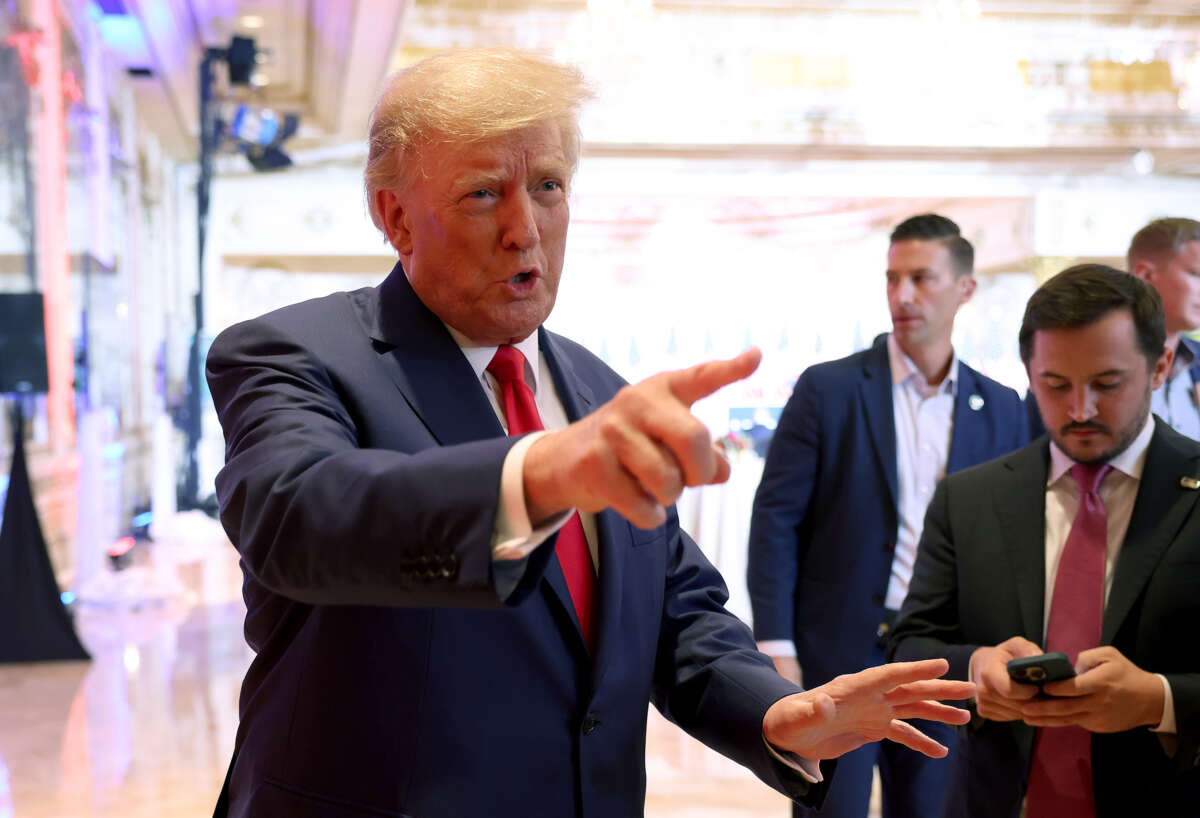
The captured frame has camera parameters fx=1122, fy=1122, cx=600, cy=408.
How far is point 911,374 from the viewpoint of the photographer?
132 inches

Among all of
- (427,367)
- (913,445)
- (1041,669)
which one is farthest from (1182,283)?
(427,367)

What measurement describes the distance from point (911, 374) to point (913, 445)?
0.22 m

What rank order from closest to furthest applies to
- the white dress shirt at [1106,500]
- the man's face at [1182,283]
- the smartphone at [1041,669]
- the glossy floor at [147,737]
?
the smartphone at [1041,669] → the white dress shirt at [1106,500] → the man's face at [1182,283] → the glossy floor at [147,737]

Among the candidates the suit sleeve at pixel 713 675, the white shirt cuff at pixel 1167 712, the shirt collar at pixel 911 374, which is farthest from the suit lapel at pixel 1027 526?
the shirt collar at pixel 911 374

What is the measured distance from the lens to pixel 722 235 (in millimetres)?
15477

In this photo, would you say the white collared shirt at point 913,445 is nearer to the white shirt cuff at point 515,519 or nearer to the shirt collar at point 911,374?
the shirt collar at point 911,374

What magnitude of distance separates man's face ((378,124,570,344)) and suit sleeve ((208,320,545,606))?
0.30 metres

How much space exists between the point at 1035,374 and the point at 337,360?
1.41 metres

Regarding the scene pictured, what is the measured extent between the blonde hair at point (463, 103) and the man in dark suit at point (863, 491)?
2044mm

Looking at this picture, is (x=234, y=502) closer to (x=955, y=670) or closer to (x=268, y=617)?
(x=268, y=617)

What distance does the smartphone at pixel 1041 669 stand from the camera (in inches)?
66.6

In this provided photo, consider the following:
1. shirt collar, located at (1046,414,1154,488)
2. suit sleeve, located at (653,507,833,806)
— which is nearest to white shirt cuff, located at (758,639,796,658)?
shirt collar, located at (1046,414,1154,488)

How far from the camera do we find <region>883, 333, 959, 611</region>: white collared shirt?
3143 millimetres

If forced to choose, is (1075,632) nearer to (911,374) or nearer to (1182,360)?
(911,374)
